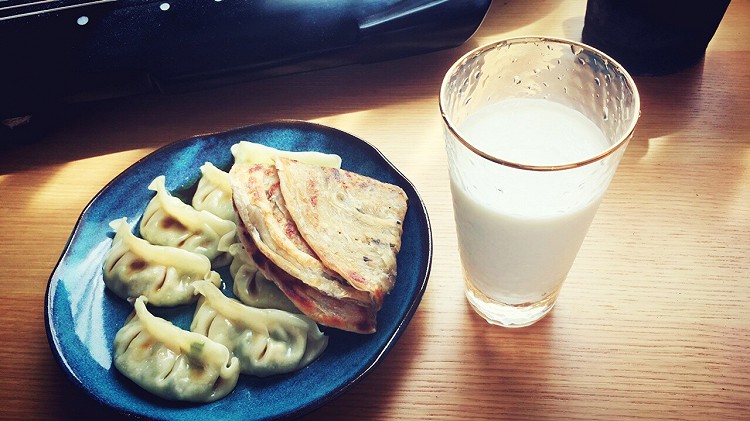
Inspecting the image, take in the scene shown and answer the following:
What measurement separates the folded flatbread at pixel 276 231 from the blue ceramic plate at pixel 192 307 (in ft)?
0.22

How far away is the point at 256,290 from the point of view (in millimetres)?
839

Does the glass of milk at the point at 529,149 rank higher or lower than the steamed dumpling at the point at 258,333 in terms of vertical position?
higher

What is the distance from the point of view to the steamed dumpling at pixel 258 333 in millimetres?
743

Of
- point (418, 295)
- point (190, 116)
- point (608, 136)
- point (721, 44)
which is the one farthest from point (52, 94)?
point (721, 44)

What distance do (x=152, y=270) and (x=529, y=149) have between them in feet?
1.81

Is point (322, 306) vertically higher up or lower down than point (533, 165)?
lower down

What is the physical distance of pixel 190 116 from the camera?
1.18 meters

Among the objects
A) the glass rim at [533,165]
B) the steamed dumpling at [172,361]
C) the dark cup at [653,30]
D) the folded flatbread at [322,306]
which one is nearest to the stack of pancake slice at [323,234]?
the folded flatbread at [322,306]

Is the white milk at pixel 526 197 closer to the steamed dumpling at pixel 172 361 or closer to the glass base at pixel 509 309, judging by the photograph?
the glass base at pixel 509 309

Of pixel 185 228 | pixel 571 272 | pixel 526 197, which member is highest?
pixel 526 197

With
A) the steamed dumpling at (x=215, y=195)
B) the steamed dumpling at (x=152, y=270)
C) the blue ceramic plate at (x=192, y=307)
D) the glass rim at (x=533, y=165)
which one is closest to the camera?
the glass rim at (x=533, y=165)

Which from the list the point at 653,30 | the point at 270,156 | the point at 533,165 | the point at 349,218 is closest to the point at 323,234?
the point at 349,218

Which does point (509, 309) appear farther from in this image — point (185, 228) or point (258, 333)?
point (185, 228)

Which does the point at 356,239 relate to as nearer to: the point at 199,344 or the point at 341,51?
the point at 199,344
